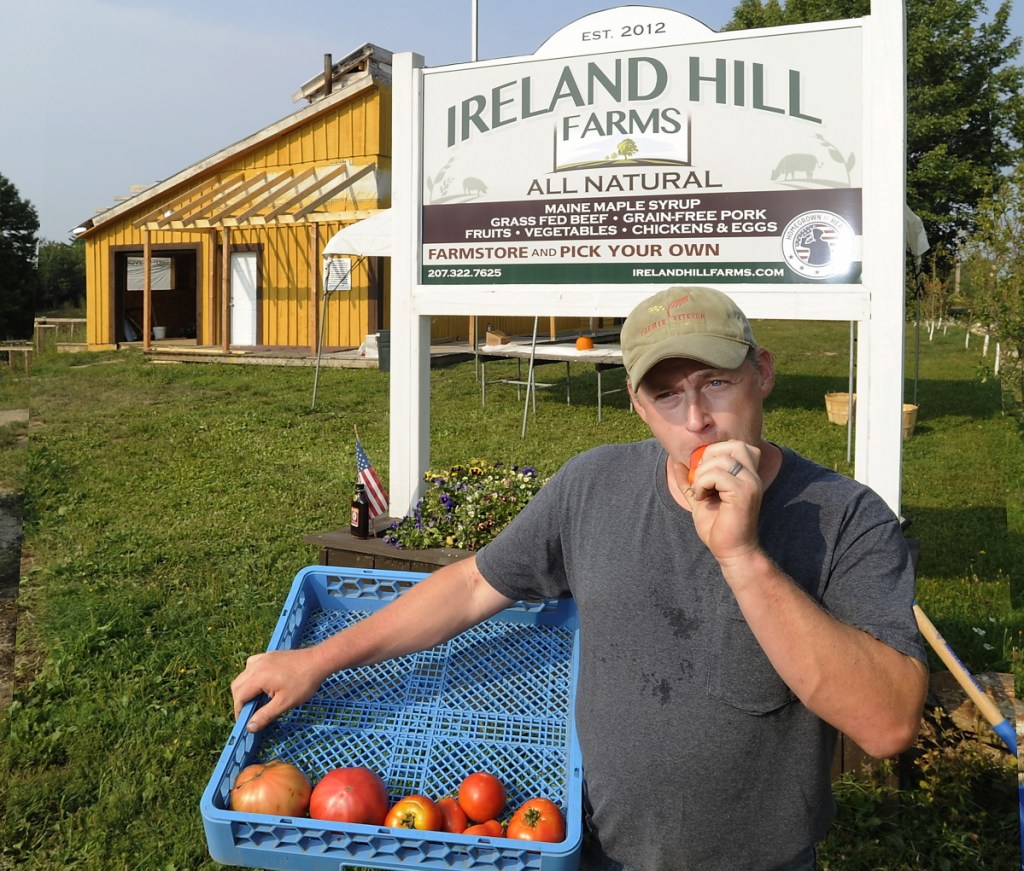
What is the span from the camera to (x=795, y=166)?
4246 millimetres

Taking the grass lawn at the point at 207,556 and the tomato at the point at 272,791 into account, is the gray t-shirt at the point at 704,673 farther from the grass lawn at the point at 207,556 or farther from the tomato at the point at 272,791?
the grass lawn at the point at 207,556

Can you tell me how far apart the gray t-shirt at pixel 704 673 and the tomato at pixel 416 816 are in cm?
33

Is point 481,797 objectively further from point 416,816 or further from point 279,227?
point 279,227

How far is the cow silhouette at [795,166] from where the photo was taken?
13.9 feet

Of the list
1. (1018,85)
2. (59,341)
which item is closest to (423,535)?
(59,341)

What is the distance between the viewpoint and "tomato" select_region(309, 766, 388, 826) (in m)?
1.81

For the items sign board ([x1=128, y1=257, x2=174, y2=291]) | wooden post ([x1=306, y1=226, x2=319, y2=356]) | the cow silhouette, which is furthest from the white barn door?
the cow silhouette

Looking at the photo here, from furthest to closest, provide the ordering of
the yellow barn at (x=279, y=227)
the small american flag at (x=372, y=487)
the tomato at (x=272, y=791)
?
the yellow barn at (x=279, y=227)
the small american flag at (x=372, y=487)
the tomato at (x=272, y=791)

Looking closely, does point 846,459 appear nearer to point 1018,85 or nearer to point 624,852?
point 624,852

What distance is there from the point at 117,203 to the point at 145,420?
12.7 meters

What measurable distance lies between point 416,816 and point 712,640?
628 mm

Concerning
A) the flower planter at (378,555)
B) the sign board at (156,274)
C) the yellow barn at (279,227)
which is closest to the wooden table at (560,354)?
the yellow barn at (279,227)

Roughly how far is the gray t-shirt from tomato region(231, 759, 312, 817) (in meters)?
0.56

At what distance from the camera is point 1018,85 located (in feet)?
140
